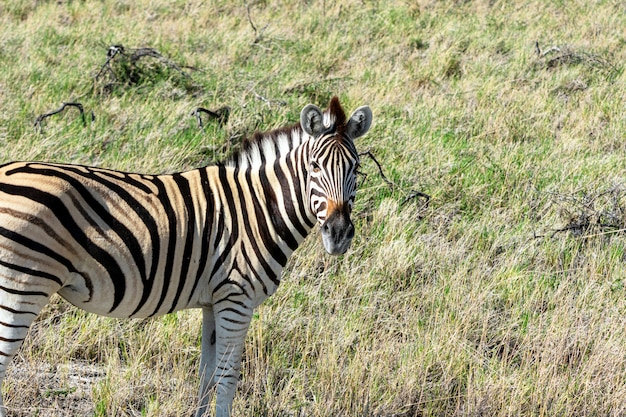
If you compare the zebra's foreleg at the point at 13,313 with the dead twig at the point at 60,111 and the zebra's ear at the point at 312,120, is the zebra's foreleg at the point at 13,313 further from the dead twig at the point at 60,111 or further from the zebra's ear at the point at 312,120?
the dead twig at the point at 60,111

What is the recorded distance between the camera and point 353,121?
14.1 ft

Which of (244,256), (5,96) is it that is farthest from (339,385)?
(5,96)

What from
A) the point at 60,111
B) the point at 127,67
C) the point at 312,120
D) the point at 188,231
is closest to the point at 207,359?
the point at 188,231

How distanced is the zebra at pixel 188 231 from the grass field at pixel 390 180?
0.66m

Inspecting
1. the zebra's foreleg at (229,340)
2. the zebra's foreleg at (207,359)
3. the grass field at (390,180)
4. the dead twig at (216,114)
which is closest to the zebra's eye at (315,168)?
the zebra's foreleg at (229,340)

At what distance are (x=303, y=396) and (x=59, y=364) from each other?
1.47 meters

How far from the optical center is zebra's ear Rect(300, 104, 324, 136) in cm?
411

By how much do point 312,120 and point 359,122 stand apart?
0.31 metres

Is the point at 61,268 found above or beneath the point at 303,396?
above

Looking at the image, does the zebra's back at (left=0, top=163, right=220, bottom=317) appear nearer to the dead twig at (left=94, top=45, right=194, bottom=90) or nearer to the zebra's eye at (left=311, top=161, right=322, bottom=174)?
the zebra's eye at (left=311, top=161, right=322, bottom=174)

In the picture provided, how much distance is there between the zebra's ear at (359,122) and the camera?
14.1ft

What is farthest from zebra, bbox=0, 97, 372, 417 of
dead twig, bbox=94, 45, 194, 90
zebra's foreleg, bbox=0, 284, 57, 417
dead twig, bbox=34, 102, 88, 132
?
dead twig, bbox=94, 45, 194, 90

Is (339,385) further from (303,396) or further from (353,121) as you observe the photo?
(353,121)

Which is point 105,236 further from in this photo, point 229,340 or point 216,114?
point 216,114
